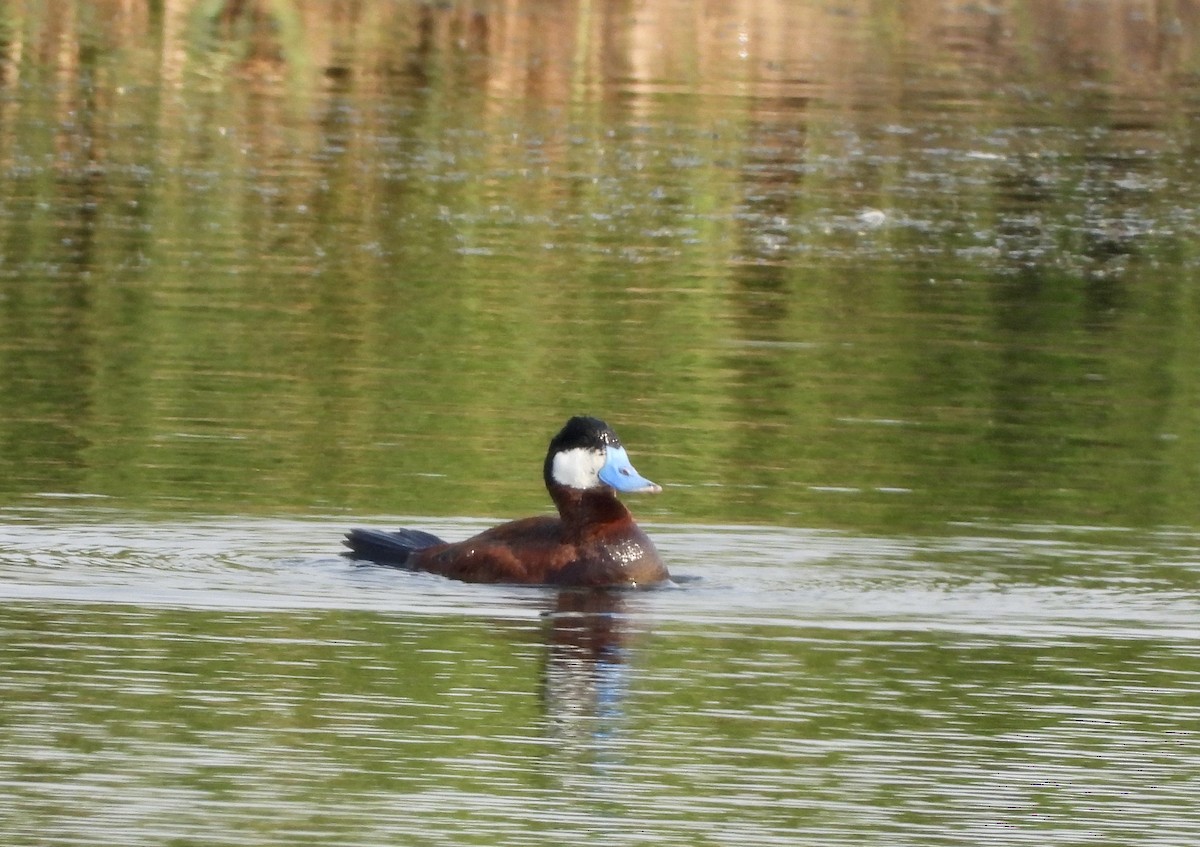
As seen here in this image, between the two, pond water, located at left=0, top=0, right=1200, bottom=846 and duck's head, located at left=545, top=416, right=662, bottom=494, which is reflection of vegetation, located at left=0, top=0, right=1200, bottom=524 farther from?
duck's head, located at left=545, top=416, right=662, bottom=494

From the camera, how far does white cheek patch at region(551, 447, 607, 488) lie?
10.9 metres

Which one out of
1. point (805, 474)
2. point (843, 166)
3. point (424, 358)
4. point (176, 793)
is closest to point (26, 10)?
point (843, 166)

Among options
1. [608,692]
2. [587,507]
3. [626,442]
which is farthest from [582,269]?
[608,692]

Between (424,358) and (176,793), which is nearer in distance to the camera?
(176,793)

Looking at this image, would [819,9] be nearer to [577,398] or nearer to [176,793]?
[577,398]

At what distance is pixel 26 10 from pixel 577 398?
2411 cm

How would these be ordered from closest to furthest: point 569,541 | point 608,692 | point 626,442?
point 608,692
point 569,541
point 626,442

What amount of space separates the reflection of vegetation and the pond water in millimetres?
68

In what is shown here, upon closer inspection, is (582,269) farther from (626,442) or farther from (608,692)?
(608,692)

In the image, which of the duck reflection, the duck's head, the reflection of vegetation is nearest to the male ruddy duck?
the duck's head

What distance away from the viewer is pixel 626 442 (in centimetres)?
1379

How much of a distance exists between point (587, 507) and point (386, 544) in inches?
31.4

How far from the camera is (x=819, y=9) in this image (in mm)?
42938

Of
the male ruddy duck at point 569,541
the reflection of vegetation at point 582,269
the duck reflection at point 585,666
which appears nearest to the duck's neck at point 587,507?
the male ruddy duck at point 569,541
